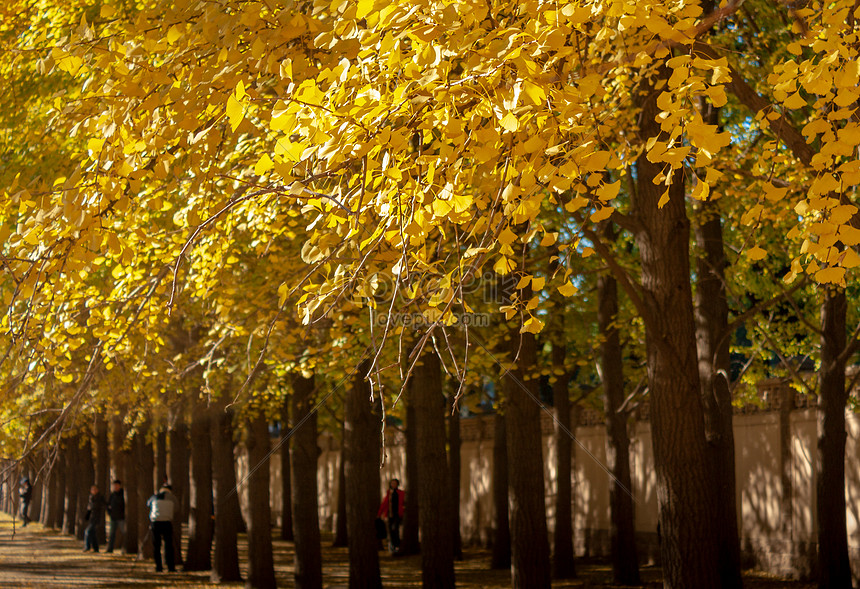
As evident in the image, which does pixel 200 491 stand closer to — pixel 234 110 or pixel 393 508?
pixel 393 508

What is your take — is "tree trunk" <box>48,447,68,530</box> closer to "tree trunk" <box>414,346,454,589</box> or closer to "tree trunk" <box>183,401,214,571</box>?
"tree trunk" <box>183,401,214,571</box>

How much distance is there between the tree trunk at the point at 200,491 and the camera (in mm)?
19391

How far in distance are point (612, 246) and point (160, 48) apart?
12858 millimetres

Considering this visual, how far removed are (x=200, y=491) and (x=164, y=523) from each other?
2.18 metres

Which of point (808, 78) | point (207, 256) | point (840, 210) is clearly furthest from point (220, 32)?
point (207, 256)

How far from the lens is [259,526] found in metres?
15.8

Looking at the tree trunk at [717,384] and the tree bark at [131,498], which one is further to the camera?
the tree bark at [131,498]

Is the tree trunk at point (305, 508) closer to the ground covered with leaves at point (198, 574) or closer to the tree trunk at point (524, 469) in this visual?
the ground covered with leaves at point (198, 574)

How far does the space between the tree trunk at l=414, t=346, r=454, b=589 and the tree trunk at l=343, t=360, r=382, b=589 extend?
3.60 feet

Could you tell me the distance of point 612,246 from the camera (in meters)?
16.5

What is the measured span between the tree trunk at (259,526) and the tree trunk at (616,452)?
18.3 ft

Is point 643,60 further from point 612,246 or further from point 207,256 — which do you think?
point 612,246

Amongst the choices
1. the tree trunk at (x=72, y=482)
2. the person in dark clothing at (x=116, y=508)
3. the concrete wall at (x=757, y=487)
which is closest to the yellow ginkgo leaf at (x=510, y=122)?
the concrete wall at (x=757, y=487)

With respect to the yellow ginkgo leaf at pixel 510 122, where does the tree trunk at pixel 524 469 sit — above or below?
below
